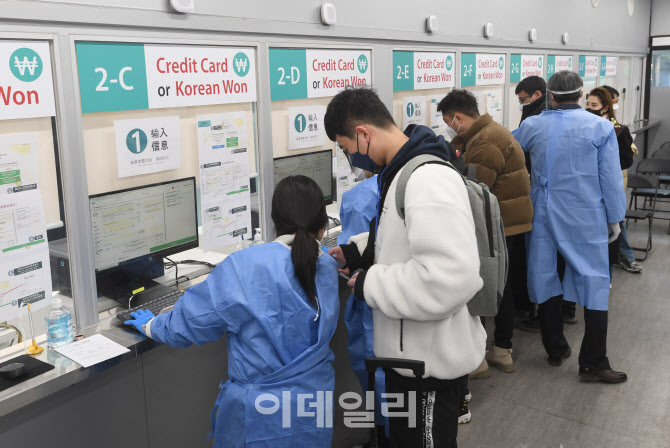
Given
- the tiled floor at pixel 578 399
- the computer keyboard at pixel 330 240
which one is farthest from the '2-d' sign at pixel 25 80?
the tiled floor at pixel 578 399

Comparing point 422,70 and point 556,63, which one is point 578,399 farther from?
point 556,63

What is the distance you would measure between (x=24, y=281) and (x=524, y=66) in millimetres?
4316

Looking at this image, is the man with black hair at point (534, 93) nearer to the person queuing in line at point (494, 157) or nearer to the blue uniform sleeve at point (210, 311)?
the person queuing in line at point (494, 157)

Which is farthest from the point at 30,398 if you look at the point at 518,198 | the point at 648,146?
the point at 648,146

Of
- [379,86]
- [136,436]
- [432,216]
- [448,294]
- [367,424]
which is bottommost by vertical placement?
[367,424]

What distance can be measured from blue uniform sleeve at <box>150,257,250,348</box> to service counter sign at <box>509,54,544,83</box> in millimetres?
3842

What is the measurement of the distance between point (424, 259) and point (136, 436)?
3.88ft

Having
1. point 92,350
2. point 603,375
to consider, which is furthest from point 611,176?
point 92,350

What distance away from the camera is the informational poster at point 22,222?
1876 millimetres

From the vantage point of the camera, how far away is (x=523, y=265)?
12.2 ft

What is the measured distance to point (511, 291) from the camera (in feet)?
11.1

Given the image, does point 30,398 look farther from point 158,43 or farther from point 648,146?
point 648,146

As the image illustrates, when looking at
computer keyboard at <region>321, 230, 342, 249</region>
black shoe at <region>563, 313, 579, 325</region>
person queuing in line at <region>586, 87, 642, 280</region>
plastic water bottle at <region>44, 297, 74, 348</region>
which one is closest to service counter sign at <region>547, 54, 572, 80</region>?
person queuing in line at <region>586, 87, 642, 280</region>

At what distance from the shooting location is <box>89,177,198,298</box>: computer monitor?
213 cm
